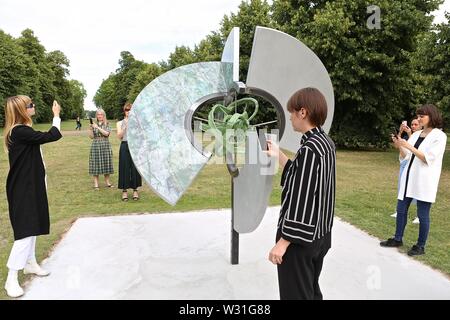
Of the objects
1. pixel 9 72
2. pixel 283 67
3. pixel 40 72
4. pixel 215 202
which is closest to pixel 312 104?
pixel 283 67

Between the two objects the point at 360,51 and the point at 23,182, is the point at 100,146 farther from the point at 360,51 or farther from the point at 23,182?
the point at 360,51

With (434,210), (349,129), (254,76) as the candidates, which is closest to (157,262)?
(254,76)

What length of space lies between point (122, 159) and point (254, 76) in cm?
421

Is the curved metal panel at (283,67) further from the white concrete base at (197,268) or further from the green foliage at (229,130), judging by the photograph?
the white concrete base at (197,268)

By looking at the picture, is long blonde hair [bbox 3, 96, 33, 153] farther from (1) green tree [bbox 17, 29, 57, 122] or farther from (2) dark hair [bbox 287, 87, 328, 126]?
(1) green tree [bbox 17, 29, 57, 122]

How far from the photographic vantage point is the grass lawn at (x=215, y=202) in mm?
5398

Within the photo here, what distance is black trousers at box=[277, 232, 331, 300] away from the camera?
246 centimetres

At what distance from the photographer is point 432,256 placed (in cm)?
482

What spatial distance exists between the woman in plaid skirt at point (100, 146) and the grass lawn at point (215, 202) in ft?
1.68

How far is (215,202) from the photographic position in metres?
7.84

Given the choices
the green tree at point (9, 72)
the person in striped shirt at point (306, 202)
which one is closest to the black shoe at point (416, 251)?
the person in striped shirt at point (306, 202)

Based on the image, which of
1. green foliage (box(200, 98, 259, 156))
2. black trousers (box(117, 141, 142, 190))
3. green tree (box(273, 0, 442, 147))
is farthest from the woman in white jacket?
green tree (box(273, 0, 442, 147))

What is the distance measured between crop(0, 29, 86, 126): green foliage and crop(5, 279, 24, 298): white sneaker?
37.5 metres

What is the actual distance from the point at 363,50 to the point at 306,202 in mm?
16750
